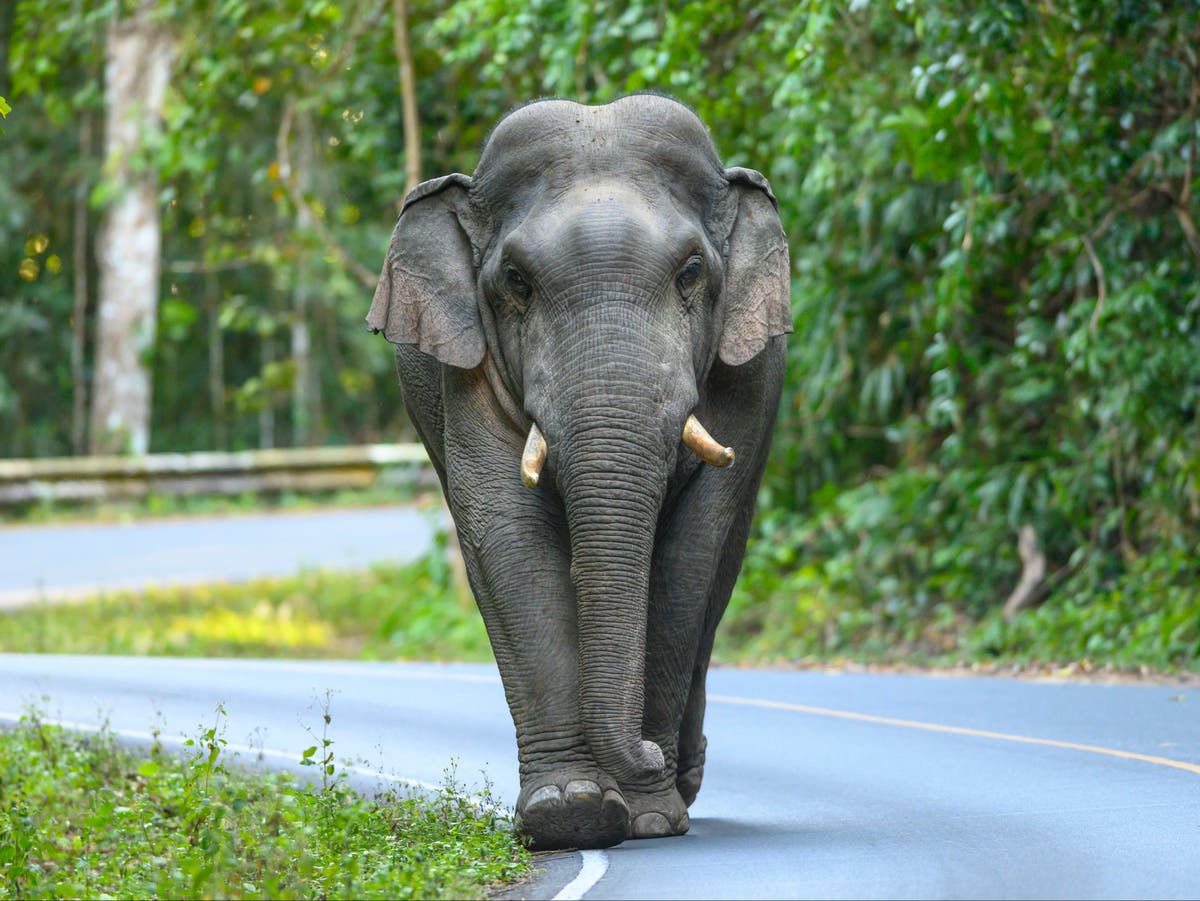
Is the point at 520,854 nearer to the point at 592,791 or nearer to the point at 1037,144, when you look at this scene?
the point at 592,791

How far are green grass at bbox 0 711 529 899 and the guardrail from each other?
1839 cm

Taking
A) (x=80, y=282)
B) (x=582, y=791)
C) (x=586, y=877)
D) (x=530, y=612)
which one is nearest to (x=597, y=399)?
(x=530, y=612)

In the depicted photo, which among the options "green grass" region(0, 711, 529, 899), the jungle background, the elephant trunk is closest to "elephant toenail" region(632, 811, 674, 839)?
the elephant trunk

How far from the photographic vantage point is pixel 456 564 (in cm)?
2259

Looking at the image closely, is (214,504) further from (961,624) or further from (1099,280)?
(1099,280)

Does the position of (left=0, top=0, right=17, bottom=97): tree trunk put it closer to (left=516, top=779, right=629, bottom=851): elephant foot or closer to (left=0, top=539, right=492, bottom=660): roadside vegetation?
(left=0, top=539, right=492, bottom=660): roadside vegetation

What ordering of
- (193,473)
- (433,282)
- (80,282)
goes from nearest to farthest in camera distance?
(433,282) < (193,473) < (80,282)

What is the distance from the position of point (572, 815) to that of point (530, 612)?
0.87m

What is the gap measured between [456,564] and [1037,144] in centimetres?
886

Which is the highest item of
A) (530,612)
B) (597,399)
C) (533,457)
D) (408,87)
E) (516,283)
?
(408,87)

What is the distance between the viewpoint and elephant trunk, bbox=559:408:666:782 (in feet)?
26.5

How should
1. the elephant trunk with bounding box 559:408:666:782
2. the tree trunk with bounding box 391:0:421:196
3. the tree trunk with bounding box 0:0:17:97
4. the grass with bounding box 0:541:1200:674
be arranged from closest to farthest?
the elephant trunk with bounding box 559:408:666:782 → the grass with bounding box 0:541:1200:674 → the tree trunk with bounding box 391:0:421:196 → the tree trunk with bounding box 0:0:17:97

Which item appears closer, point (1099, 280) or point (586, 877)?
point (586, 877)

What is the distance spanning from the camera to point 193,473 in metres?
31.2
